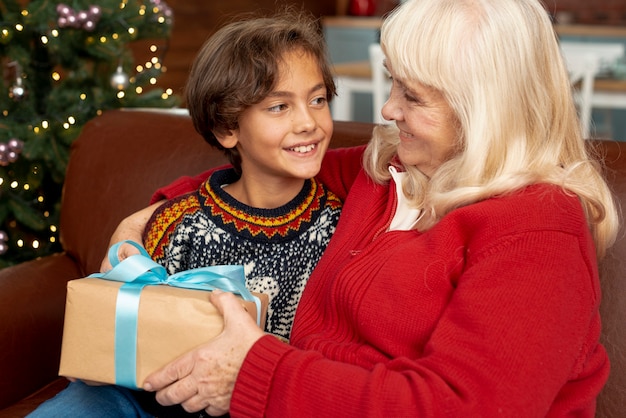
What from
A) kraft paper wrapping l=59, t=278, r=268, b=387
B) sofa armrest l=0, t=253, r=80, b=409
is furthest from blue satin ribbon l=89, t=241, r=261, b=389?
sofa armrest l=0, t=253, r=80, b=409

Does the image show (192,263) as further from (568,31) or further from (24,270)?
(568,31)

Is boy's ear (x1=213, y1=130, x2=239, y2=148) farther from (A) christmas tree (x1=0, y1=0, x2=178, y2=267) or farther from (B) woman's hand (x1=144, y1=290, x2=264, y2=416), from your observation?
(A) christmas tree (x1=0, y1=0, x2=178, y2=267)

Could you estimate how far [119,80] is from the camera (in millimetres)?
2654

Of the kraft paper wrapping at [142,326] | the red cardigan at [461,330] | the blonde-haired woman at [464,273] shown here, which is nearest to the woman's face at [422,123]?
the blonde-haired woman at [464,273]

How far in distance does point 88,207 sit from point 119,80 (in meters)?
0.70

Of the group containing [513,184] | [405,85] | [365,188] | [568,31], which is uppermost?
[405,85]

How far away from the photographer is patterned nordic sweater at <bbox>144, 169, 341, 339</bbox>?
1642 mm

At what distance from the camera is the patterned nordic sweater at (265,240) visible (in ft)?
5.39

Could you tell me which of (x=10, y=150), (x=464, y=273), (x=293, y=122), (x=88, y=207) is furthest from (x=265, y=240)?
(x=10, y=150)

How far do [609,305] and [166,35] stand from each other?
1.85 m

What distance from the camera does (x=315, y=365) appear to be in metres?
1.24

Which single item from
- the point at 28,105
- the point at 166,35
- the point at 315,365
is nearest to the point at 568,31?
the point at 166,35

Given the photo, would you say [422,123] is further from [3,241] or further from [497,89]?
[3,241]

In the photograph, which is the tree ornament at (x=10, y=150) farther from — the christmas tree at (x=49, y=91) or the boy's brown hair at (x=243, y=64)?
the boy's brown hair at (x=243, y=64)
